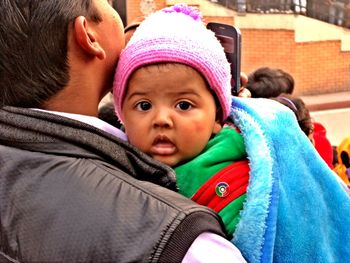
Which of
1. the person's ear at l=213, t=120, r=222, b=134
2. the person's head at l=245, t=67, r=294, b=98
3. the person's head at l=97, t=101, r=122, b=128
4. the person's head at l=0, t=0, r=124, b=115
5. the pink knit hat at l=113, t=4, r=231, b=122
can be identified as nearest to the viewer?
the person's head at l=0, t=0, r=124, b=115

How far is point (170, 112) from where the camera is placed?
1.49 metres

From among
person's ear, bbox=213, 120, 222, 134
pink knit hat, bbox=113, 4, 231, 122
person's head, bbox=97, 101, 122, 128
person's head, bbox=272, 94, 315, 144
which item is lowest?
person's head, bbox=272, 94, 315, 144

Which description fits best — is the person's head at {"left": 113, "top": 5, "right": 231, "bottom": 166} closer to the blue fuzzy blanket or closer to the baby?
the baby

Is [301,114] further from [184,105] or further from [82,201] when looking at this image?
[82,201]

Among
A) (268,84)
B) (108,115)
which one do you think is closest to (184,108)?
(108,115)

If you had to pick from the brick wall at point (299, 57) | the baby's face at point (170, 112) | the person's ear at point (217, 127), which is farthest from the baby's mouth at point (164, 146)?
the brick wall at point (299, 57)

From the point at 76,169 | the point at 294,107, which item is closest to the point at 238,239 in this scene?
the point at 76,169

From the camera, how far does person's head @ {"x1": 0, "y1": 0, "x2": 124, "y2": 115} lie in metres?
1.30

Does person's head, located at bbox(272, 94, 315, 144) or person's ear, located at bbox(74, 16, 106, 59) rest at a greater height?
person's ear, located at bbox(74, 16, 106, 59)

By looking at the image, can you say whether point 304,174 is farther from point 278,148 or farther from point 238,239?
point 238,239

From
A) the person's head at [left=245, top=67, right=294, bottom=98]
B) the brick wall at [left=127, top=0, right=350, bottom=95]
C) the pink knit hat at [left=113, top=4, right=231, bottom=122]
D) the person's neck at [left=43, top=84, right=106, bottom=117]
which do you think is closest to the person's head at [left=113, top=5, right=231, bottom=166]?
the pink knit hat at [left=113, top=4, right=231, bottom=122]

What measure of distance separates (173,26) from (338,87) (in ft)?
35.8

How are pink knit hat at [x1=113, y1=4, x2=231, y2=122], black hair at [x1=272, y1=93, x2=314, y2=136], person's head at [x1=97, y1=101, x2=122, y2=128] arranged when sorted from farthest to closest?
black hair at [x1=272, y1=93, x2=314, y2=136]
person's head at [x1=97, y1=101, x2=122, y2=128]
pink knit hat at [x1=113, y1=4, x2=231, y2=122]

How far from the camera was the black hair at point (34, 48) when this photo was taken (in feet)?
4.26
